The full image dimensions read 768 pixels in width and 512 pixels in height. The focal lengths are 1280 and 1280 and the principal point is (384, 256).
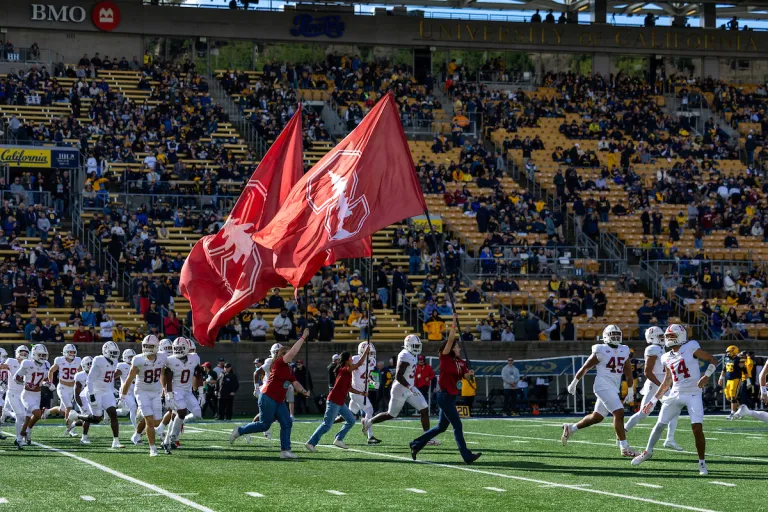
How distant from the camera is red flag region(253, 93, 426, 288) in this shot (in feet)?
60.2

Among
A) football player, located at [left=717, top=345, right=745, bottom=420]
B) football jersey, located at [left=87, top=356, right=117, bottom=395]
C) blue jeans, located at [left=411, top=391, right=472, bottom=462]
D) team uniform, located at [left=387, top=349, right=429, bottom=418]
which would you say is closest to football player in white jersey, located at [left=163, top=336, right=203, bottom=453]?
football jersey, located at [left=87, top=356, right=117, bottom=395]

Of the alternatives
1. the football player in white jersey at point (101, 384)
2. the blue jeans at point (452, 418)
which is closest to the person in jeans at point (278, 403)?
the blue jeans at point (452, 418)

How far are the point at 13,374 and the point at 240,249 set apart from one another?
4.38 m

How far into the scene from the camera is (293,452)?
18359 mm

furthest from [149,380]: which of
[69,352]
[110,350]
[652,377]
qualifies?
[652,377]

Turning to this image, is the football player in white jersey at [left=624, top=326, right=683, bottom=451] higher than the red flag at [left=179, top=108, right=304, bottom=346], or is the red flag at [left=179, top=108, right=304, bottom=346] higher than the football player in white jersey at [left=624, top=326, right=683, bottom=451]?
the red flag at [left=179, top=108, right=304, bottom=346]

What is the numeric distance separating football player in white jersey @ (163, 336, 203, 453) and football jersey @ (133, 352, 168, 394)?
0.26 meters

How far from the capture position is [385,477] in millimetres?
15055

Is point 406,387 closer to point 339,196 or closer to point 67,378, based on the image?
point 339,196

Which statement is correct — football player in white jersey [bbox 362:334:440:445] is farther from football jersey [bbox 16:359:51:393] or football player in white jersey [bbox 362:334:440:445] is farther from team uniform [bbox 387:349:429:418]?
football jersey [bbox 16:359:51:393]

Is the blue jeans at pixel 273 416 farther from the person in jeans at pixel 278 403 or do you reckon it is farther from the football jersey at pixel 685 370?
the football jersey at pixel 685 370

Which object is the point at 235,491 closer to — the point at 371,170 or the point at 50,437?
the point at 371,170

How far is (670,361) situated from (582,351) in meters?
18.6

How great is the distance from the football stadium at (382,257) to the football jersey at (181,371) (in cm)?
14
